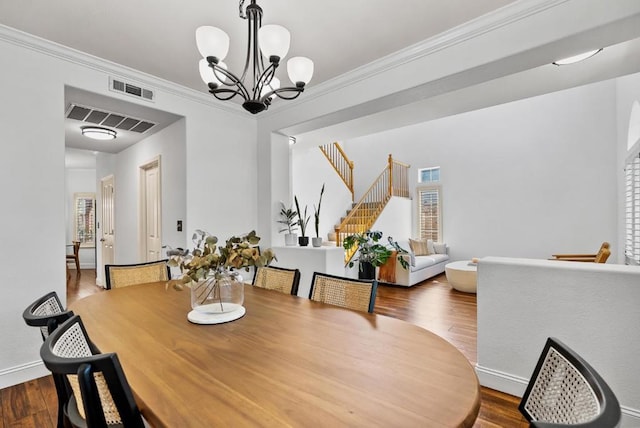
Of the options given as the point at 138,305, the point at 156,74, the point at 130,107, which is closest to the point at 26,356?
the point at 138,305

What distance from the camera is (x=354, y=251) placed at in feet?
18.0

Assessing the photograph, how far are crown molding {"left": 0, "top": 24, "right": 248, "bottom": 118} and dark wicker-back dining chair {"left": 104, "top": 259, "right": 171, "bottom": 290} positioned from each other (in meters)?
1.81

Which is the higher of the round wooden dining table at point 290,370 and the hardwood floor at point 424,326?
the round wooden dining table at point 290,370

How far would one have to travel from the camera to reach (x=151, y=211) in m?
4.29

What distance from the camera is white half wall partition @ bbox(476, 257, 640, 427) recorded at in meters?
1.77

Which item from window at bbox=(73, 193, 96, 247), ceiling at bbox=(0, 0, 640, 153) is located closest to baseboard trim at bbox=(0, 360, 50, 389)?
ceiling at bbox=(0, 0, 640, 153)

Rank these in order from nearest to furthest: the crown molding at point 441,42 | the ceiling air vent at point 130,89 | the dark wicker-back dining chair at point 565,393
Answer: the dark wicker-back dining chair at point 565,393 → the crown molding at point 441,42 → the ceiling air vent at point 130,89

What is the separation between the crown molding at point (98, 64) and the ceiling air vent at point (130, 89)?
48mm

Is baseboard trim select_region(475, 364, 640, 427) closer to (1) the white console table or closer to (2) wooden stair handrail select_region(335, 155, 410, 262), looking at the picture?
(1) the white console table

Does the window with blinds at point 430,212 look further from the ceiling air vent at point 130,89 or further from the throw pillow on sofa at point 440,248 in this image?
the ceiling air vent at point 130,89

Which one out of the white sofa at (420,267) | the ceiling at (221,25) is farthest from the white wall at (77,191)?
the white sofa at (420,267)

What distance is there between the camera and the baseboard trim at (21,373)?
7.57ft

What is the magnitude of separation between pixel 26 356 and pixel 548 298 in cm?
388

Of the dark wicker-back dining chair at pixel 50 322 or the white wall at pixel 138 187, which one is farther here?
the white wall at pixel 138 187
